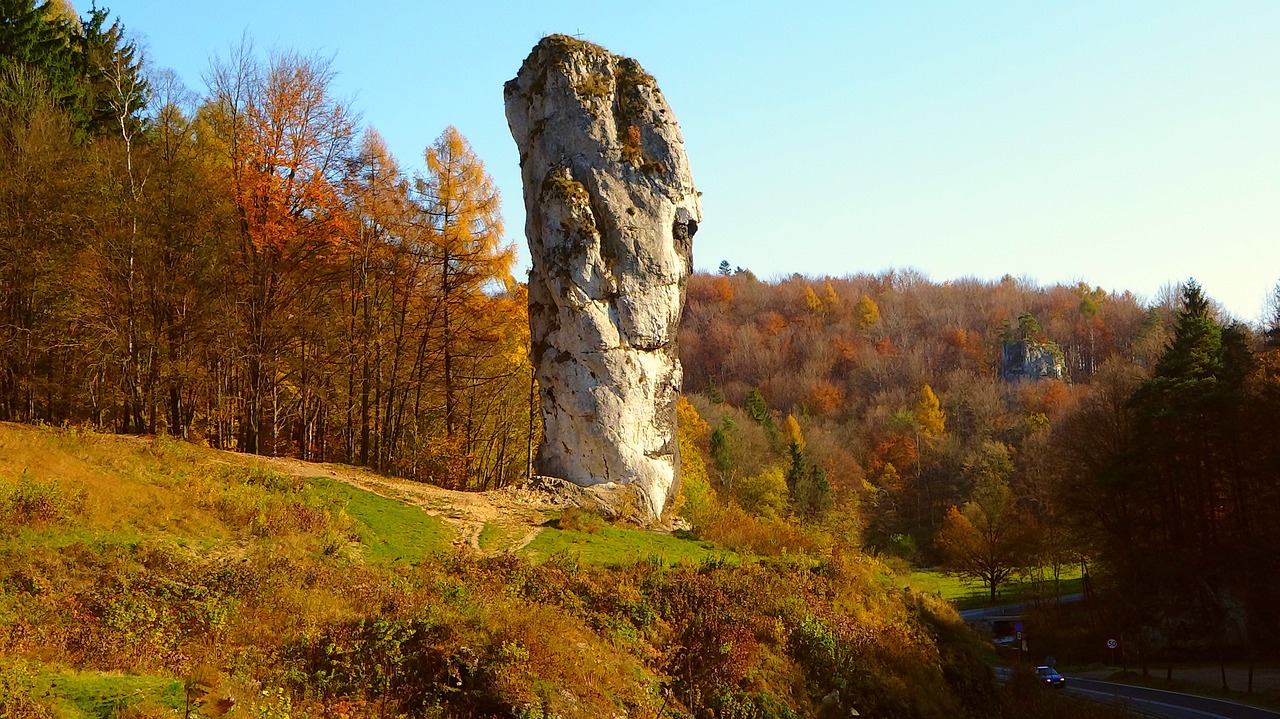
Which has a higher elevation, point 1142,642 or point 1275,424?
point 1275,424

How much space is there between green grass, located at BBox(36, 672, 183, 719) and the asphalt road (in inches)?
798

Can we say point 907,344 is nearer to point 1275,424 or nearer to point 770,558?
point 1275,424

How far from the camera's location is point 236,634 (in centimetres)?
1074

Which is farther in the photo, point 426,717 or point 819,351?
point 819,351

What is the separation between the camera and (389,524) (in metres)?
17.2

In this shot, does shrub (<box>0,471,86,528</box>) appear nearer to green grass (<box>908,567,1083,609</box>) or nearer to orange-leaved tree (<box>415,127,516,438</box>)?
orange-leaved tree (<box>415,127,516,438</box>)

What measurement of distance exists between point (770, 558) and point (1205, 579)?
2195cm

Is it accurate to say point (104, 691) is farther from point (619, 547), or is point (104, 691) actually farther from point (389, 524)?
point (619, 547)

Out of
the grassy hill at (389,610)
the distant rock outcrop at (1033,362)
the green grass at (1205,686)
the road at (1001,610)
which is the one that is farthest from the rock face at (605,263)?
the distant rock outcrop at (1033,362)

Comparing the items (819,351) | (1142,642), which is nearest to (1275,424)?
(1142,642)

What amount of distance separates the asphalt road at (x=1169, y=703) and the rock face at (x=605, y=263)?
1277 centimetres

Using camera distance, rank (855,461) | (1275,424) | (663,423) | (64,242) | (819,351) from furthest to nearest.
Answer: (819,351) → (855,461) → (1275,424) → (663,423) → (64,242)

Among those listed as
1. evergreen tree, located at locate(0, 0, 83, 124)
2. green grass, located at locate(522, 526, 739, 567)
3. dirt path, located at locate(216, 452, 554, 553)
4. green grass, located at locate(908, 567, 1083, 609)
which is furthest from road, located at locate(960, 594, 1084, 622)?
evergreen tree, located at locate(0, 0, 83, 124)

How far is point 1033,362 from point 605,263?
94017mm
